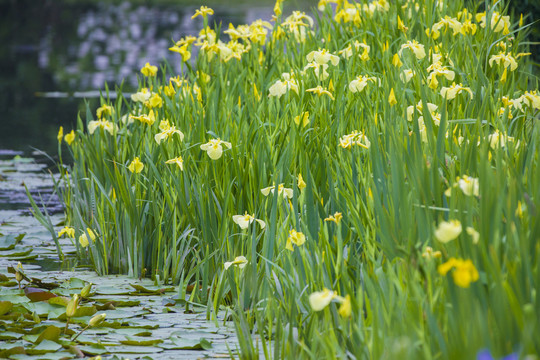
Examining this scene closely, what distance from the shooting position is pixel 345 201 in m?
2.63

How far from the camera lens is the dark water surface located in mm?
7223

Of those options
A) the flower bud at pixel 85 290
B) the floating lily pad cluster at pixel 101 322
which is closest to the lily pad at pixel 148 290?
the floating lily pad cluster at pixel 101 322

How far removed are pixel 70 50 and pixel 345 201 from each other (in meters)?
10.6

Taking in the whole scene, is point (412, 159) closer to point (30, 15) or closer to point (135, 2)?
point (30, 15)

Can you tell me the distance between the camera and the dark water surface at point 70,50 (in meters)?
7.22

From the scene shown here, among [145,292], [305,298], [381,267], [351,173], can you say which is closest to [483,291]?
[381,267]

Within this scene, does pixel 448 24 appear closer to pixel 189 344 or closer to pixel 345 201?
pixel 345 201

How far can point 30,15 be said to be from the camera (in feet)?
58.5

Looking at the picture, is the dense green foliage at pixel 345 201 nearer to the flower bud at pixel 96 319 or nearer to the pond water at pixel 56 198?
the pond water at pixel 56 198

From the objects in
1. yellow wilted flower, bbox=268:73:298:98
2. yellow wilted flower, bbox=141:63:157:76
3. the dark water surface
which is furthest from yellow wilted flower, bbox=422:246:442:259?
yellow wilted flower, bbox=141:63:157:76

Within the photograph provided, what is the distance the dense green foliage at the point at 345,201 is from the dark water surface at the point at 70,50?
0.85 meters

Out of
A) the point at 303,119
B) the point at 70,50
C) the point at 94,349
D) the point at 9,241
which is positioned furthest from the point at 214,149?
the point at 70,50

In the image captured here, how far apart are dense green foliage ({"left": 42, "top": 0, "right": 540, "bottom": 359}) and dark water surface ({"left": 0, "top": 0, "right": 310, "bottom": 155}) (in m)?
0.85

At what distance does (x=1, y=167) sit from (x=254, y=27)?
2.14 metres
